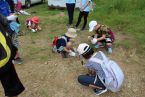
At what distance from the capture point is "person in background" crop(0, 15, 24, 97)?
3.12 m

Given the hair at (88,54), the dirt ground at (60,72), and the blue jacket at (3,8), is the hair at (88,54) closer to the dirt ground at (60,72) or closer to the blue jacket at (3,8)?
Result: the dirt ground at (60,72)

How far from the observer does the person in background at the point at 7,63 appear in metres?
3.12

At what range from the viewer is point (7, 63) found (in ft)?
10.6

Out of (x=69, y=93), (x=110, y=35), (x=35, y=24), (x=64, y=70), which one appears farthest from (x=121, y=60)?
(x=35, y=24)

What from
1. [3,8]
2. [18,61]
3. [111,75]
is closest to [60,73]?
[18,61]

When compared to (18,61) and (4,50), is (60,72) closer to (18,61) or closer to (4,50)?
(18,61)

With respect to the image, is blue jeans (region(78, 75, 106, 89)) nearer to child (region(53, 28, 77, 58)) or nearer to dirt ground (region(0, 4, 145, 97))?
dirt ground (region(0, 4, 145, 97))

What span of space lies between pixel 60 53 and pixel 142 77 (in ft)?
5.99

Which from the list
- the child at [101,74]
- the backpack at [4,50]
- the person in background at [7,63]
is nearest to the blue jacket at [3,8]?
the child at [101,74]

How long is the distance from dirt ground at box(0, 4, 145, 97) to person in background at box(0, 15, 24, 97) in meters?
1.34

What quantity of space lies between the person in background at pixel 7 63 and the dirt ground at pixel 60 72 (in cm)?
134

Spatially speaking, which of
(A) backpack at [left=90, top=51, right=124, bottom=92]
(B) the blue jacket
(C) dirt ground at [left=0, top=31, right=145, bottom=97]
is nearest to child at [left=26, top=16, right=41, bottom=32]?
(C) dirt ground at [left=0, top=31, right=145, bottom=97]

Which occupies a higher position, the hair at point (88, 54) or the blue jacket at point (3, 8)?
the blue jacket at point (3, 8)

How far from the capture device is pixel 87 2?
25.9 ft
